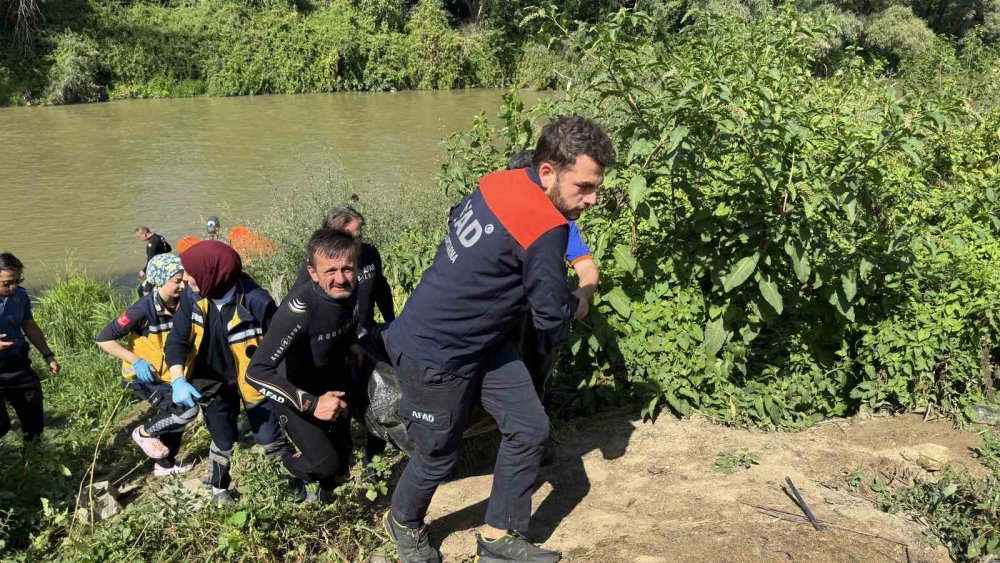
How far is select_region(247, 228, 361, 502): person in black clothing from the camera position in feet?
10.9

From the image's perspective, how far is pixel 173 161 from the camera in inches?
724

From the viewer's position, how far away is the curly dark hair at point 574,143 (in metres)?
2.63

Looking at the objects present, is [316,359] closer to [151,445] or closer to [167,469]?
[151,445]

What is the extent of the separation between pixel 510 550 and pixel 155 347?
2.54m

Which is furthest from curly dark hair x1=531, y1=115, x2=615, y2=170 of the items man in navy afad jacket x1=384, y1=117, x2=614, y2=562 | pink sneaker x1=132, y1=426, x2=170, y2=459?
pink sneaker x1=132, y1=426, x2=170, y2=459

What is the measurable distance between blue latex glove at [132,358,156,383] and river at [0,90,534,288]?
435cm

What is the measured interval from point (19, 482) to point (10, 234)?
11.2 m

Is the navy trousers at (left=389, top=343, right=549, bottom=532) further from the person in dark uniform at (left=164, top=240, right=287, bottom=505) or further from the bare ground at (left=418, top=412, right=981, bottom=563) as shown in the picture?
the person in dark uniform at (left=164, top=240, right=287, bottom=505)

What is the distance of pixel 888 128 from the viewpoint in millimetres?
3408

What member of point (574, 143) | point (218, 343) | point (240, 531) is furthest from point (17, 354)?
point (574, 143)

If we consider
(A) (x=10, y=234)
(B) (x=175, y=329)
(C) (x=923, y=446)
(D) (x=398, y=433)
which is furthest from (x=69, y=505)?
(A) (x=10, y=234)

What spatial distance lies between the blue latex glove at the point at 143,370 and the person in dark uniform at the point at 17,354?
3.89 feet

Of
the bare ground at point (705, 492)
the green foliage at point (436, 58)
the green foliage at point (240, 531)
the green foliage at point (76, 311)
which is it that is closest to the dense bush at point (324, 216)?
the green foliage at point (76, 311)

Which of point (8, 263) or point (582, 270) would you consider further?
point (8, 263)
